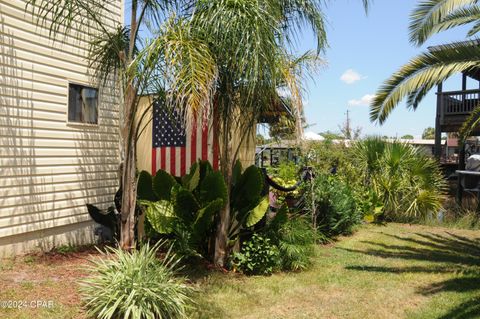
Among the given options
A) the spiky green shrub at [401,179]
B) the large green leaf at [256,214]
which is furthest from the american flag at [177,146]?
the spiky green shrub at [401,179]

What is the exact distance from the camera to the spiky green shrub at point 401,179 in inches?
459

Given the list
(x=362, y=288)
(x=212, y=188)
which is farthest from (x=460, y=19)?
(x=212, y=188)

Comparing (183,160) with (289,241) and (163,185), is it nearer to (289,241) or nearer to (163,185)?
(163,185)

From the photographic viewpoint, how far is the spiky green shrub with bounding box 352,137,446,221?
11664 mm

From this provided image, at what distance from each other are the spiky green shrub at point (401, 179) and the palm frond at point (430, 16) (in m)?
4.72

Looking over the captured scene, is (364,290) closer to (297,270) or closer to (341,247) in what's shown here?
(297,270)

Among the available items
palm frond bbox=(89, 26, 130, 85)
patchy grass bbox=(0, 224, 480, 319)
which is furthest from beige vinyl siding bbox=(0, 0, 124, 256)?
patchy grass bbox=(0, 224, 480, 319)

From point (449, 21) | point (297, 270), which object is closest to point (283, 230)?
point (297, 270)

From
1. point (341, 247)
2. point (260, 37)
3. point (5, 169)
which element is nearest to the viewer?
point (260, 37)

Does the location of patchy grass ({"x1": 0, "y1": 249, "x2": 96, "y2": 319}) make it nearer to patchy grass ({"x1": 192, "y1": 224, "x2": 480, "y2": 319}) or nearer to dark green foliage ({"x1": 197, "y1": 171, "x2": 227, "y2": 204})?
patchy grass ({"x1": 192, "y1": 224, "x2": 480, "y2": 319})

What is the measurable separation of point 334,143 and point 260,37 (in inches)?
442

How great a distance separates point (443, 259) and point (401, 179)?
184 inches

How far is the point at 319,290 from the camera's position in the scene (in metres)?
5.61

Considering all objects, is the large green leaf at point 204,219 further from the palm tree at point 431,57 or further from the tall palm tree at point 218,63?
the palm tree at point 431,57
